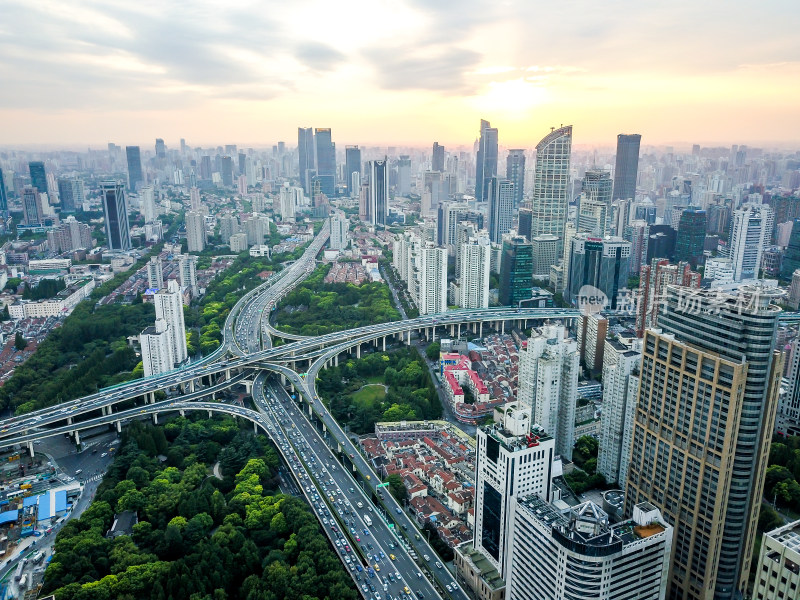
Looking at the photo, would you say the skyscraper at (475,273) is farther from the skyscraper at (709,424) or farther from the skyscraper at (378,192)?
the skyscraper at (378,192)

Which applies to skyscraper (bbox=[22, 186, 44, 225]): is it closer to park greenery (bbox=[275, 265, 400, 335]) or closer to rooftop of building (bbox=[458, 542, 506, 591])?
park greenery (bbox=[275, 265, 400, 335])

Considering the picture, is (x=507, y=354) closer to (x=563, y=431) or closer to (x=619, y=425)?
(x=563, y=431)

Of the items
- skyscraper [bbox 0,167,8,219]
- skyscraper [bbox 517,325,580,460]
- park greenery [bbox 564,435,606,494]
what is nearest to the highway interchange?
park greenery [bbox 564,435,606,494]

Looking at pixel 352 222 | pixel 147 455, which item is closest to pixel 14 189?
pixel 352 222

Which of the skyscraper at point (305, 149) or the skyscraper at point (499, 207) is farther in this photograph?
the skyscraper at point (305, 149)

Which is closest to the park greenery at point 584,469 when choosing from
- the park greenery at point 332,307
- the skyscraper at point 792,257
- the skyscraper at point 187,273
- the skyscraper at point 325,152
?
the park greenery at point 332,307
